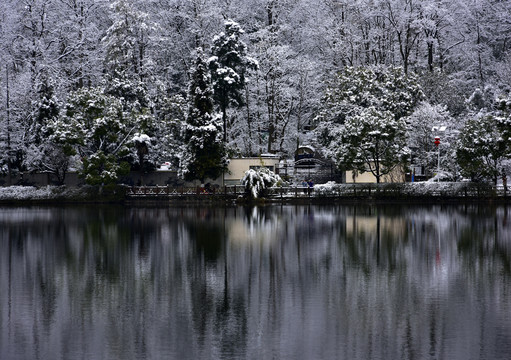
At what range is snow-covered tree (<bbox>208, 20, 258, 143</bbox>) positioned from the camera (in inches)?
2217

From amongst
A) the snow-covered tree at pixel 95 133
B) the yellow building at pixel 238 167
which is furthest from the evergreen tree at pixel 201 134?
the snow-covered tree at pixel 95 133

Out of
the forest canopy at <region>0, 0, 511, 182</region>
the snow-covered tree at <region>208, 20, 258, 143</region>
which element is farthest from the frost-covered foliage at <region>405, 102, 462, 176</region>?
the snow-covered tree at <region>208, 20, 258, 143</region>

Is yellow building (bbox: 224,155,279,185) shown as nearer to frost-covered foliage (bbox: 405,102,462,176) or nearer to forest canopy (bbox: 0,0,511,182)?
forest canopy (bbox: 0,0,511,182)

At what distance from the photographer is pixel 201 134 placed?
2042 inches

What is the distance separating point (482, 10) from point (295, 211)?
4099 cm

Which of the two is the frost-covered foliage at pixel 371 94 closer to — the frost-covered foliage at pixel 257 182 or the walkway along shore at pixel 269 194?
the walkway along shore at pixel 269 194

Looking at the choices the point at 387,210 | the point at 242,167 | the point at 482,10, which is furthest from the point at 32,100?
the point at 482,10

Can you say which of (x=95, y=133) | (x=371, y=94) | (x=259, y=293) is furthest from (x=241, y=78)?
(x=259, y=293)

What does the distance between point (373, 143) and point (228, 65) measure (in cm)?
1557

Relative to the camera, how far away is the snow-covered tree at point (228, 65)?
56312mm

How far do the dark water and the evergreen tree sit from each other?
2151 cm

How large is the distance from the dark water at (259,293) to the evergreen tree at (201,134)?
21.5m

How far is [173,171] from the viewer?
5778 centimetres

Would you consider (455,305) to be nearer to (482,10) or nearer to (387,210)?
(387,210)
